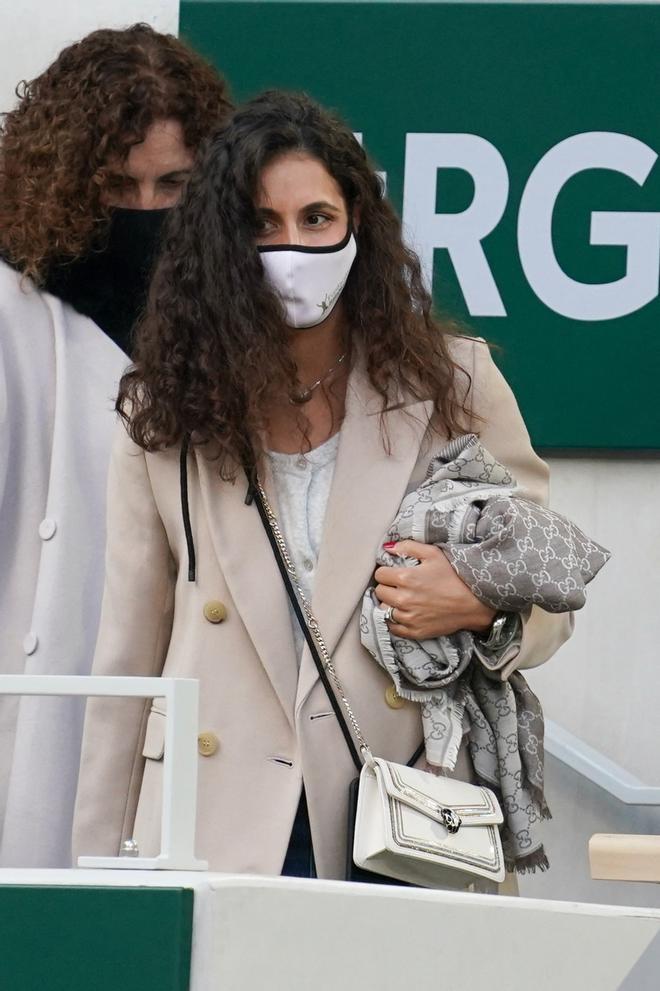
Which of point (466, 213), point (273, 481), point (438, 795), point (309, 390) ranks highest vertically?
point (466, 213)

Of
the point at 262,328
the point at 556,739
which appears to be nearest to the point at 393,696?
the point at 262,328

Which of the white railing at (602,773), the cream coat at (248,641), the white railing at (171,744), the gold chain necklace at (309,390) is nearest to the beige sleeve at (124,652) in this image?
the cream coat at (248,641)

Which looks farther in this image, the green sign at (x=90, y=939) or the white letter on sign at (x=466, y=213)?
the white letter on sign at (x=466, y=213)

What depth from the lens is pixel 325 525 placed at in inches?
107

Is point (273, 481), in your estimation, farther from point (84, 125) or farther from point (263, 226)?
point (84, 125)

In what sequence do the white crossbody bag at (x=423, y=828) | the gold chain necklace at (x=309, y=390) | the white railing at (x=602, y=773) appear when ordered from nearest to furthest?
the white crossbody bag at (x=423, y=828) < the gold chain necklace at (x=309, y=390) < the white railing at (x=602, y=773)

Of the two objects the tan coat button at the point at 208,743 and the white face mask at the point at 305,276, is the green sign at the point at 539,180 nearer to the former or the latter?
the white face mask at the point at 305,276

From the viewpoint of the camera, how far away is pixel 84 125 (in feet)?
10.7

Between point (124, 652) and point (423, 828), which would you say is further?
point (124, 652)

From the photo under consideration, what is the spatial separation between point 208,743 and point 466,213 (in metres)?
1.97

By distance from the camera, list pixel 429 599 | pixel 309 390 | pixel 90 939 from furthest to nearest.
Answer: pixel 309 390 < pixel 429 599 < pixel 90 939

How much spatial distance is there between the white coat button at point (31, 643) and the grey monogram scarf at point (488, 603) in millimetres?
746

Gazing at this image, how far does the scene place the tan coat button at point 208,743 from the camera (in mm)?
2680

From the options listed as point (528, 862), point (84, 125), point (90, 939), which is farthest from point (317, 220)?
point (90, 939)
